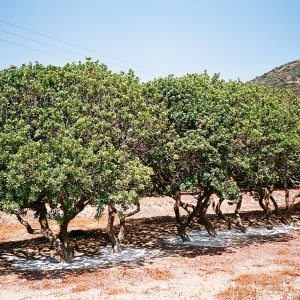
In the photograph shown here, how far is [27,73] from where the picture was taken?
69.0 ft

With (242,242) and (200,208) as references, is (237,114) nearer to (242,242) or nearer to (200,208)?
(200,208)

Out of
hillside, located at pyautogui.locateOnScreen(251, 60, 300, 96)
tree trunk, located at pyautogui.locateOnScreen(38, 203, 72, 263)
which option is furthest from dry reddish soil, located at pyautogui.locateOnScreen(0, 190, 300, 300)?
hillside, located at pyautogui.locateOnScreen(251, 60, 300, 96)

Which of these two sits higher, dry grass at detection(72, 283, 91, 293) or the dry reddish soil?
dry grass at detection(72, 283, 91, 293)

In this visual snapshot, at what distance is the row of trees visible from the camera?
1798 cm

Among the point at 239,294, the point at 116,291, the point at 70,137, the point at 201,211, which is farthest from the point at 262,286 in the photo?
the point at 201,211

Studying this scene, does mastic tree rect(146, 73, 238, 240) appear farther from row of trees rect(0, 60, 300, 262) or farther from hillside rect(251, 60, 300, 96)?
hillside rect(251, 60, 300, 96)

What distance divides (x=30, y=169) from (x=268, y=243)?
70.4 ft

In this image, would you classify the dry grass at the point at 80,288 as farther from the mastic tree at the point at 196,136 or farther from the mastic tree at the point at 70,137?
the mastic tree at the point at 196,136

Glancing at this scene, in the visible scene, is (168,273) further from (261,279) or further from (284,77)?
(284,77)

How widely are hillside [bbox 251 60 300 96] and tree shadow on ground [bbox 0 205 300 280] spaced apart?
290 ft

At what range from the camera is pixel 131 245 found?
30.1 metres

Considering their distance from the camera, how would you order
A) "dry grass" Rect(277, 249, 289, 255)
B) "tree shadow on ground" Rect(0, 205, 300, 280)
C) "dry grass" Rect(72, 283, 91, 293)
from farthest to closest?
1. "dry grass" Rect(277, 249, 289, 255)
2. "tree shadow on ground" Rect(0, 205, 300, 280)
3. "dry grass" Rect(72, 283, 91, 293)

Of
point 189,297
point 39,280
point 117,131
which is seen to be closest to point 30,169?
point 117,131

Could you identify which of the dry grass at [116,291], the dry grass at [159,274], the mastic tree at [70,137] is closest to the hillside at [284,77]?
the mastic tree at [70,137]
